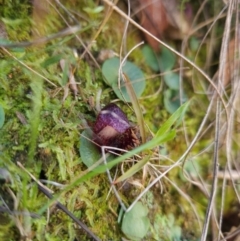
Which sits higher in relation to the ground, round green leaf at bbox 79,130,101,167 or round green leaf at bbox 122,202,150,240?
round green leaf at bbox 79,130,101,167

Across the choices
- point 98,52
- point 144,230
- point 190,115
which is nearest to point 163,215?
point 144,230

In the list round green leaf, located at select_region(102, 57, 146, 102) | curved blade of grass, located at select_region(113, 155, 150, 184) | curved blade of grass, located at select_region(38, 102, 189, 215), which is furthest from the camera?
round green leaf, located at select_region(102, 57, 146, 102)

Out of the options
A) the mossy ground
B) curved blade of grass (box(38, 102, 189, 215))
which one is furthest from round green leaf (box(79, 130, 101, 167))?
curved blade of grass (box(38, 102, 189, 215))

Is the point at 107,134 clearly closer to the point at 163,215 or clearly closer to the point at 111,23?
the point at 163,215

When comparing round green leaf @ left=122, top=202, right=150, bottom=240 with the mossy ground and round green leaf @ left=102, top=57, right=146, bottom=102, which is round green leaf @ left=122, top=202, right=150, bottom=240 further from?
round green leaf @ left=102, top=57, right=146, bottom=102

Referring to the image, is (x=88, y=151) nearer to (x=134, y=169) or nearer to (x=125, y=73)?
(x=134, y=169)

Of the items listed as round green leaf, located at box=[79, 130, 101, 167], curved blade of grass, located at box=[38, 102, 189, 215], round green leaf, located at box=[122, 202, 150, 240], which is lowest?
round green leaf, located at box=[122, 202, 150, 240]

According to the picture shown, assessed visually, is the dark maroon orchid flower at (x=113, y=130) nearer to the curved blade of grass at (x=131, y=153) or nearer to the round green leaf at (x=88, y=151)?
the round green leaf at (x=88, y=151)

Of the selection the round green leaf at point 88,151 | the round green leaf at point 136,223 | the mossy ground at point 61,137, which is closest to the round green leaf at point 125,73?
the mossy ground at point 61,137
